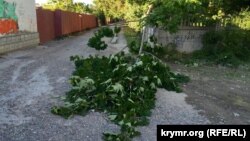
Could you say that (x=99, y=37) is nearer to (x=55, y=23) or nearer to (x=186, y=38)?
(x=186, y=38)

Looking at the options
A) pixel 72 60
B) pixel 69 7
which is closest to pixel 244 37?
pixel 72 60

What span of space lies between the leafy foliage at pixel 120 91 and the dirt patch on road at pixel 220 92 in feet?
2.57

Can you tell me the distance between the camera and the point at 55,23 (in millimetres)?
20922

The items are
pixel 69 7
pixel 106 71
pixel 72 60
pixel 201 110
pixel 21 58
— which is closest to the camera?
pixel 201 110

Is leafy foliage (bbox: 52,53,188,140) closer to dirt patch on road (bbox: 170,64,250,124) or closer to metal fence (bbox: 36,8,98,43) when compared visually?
dirt patch on road (bbox: 170,64,250,124)

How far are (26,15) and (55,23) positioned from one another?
5.89 m

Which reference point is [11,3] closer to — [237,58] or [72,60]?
[72,60]

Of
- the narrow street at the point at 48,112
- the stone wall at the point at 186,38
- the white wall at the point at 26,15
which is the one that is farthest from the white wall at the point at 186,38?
the white wall at the point at 26,15

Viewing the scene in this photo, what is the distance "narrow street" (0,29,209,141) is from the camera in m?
5.44

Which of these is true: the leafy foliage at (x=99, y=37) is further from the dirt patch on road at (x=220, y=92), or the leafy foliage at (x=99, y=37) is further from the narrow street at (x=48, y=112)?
the dirt patch on road at (x=220, y=92)

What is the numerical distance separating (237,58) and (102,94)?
778 cm

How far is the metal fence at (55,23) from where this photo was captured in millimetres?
17575

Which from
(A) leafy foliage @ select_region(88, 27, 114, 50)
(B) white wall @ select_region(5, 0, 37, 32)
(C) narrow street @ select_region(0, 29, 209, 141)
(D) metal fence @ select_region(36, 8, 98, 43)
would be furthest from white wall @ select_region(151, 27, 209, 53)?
(D) metal fence @ select_region(36, 8, 98, 43)

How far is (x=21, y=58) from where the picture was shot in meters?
12.0
